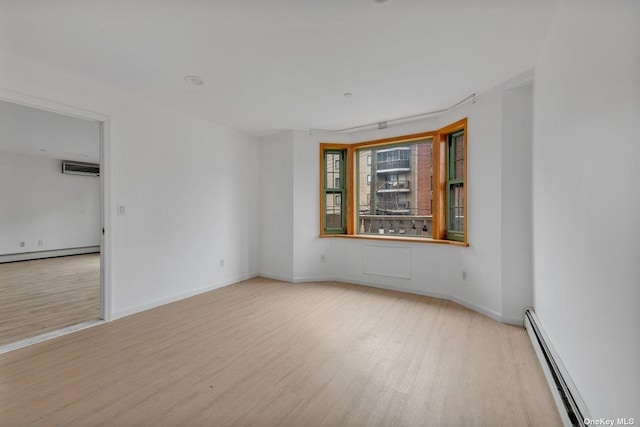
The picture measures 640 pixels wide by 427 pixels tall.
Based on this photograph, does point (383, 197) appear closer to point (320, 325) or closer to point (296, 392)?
point (320, 325)

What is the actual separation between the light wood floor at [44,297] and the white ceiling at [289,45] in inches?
104

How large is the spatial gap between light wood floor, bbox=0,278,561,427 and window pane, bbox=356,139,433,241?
5.15ft

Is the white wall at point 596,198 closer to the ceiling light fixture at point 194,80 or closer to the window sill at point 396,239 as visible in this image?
the window sill at point 396,239

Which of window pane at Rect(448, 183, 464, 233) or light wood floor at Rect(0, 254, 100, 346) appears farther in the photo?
window pane at Rect(448, 183, 464, 233)

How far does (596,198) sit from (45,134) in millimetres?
7323

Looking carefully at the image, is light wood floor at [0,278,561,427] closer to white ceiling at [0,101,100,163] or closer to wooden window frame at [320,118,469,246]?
wooden window frame at [320,118,469,246]

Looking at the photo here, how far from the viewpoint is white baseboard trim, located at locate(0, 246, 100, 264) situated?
6043mm

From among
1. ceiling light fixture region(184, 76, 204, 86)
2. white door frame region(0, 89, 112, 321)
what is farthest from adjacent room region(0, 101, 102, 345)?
ceiling light fixture region(184, 76, 204, 86)

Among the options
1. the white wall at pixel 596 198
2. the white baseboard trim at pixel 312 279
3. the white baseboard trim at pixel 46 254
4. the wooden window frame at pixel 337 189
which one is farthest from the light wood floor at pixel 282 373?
the white baseboard trim at pixel 46 254

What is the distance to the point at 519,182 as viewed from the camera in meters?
2.82

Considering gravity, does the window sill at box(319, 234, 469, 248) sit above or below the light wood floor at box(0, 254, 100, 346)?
Answer: above

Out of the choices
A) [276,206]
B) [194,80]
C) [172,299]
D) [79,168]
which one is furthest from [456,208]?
[79,168]

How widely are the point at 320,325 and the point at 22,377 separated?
2386 mm

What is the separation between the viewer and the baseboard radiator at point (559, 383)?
56.6 inches
